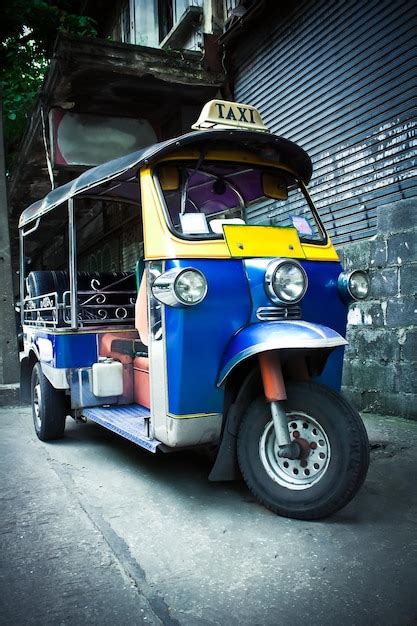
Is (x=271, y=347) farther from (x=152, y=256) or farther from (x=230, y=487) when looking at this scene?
(x=230, y=487)

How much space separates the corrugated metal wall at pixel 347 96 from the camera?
17.0 feet

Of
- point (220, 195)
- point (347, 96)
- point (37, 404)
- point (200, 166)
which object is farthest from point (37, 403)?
point (347, 96)

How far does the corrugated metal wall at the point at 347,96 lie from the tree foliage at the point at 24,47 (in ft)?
15.2

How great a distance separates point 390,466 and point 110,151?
6.81 metres

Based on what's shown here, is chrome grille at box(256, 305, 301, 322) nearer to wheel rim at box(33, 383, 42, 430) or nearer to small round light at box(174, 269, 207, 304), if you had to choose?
small round light at box(174, 269, 207, 304)

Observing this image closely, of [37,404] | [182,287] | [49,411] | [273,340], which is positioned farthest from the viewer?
[37,404]

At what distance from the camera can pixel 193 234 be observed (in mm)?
3145

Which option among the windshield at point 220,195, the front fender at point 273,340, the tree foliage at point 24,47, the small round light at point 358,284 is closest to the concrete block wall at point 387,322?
the windshield at point 220,195

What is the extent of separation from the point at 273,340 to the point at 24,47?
11.6 m

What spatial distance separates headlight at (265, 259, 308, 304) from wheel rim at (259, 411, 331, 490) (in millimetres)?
679

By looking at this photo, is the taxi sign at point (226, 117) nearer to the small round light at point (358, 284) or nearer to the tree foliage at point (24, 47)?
the small round light at point (358, 284)

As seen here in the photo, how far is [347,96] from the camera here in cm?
588

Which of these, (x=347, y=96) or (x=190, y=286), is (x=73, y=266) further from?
(x=347, y=96)

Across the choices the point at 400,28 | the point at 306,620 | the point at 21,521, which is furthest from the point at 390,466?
the point at 400,28
